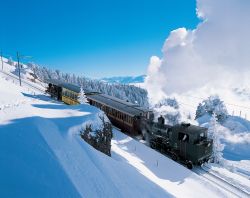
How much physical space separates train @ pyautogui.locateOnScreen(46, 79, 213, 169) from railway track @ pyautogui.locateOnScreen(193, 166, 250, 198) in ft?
2.56

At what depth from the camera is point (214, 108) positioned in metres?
59.5

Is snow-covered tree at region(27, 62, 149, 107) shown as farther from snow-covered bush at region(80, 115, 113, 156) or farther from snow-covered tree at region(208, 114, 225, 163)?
snow-covered bush at region(80, 115, 113, 156)

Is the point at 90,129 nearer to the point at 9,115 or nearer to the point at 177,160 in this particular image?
the point at 9,115

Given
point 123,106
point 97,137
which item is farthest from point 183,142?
point 123,106

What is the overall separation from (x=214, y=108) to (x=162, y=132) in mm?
36994

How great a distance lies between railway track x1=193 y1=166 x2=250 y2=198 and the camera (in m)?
19.3

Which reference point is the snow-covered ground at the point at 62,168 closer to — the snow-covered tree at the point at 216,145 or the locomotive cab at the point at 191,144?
the locomotive cab at the point at 191,144

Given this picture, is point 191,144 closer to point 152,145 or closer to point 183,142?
point 183,142

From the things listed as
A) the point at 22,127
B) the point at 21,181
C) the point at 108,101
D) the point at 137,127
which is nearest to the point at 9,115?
the point at 22,127

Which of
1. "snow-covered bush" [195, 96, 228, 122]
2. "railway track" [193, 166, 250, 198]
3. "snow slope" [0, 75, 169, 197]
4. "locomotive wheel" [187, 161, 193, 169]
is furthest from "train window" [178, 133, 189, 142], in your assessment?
"snow-covered bush" [195, 96, 228, 122]

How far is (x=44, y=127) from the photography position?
1396cm

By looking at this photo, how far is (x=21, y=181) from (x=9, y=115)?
8.38 m

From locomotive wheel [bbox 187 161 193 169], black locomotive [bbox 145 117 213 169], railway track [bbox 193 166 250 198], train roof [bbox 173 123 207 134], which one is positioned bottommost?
railway track [bbox 193 166 250 198]

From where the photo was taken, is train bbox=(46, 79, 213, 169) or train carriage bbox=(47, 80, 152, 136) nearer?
train bbox=(46, 79, 213, 169)
